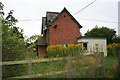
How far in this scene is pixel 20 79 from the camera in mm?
9516

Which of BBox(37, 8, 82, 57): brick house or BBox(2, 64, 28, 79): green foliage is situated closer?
BBox(2, 64, 28, 79): green foliage

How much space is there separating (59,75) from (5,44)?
232 cm

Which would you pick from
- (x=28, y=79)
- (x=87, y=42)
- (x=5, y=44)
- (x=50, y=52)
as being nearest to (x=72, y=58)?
(x=28, y=79)

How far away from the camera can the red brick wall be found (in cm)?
3684

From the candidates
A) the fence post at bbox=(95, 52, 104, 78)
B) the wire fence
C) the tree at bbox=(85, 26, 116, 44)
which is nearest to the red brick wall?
the tree at bbox=(85, 26, 116, 44)

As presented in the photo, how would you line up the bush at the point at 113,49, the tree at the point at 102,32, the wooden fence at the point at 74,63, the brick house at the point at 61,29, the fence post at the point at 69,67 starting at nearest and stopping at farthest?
the wooden fence at the point at 74,63 → the fence post at the point at 69,67 → the bush at the point at 113,49 → the brick house at the point at 61,29 → the tree at the point at 102,32

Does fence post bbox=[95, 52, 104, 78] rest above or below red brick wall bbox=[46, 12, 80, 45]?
below

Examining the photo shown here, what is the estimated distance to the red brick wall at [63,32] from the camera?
36.8 m

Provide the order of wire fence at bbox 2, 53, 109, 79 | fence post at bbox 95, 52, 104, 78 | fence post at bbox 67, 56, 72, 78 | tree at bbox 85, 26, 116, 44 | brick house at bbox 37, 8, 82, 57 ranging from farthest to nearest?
tree at bbox 85, 26, 116, 44, brick house at bbox 37, 8, 82, 57, fence post at bbox 95, 52, 104, 78, fence post at bbox 67, 56, 72, 78, wire fence at bbox 2, 53, 109, 79

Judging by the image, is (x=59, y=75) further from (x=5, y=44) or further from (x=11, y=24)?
(x=11, y=24)

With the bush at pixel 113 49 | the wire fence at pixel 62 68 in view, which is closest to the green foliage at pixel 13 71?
the wire fence at pixel 62 68

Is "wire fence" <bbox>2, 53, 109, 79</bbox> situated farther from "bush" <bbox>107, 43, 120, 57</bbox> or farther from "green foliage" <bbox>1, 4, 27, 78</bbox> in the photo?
"bush" <bbox>107, 43, 120, 57</bbox>

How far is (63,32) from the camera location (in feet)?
122

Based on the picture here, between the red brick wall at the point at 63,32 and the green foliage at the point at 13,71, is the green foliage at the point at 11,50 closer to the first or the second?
the green foliage at the point at 13,71
